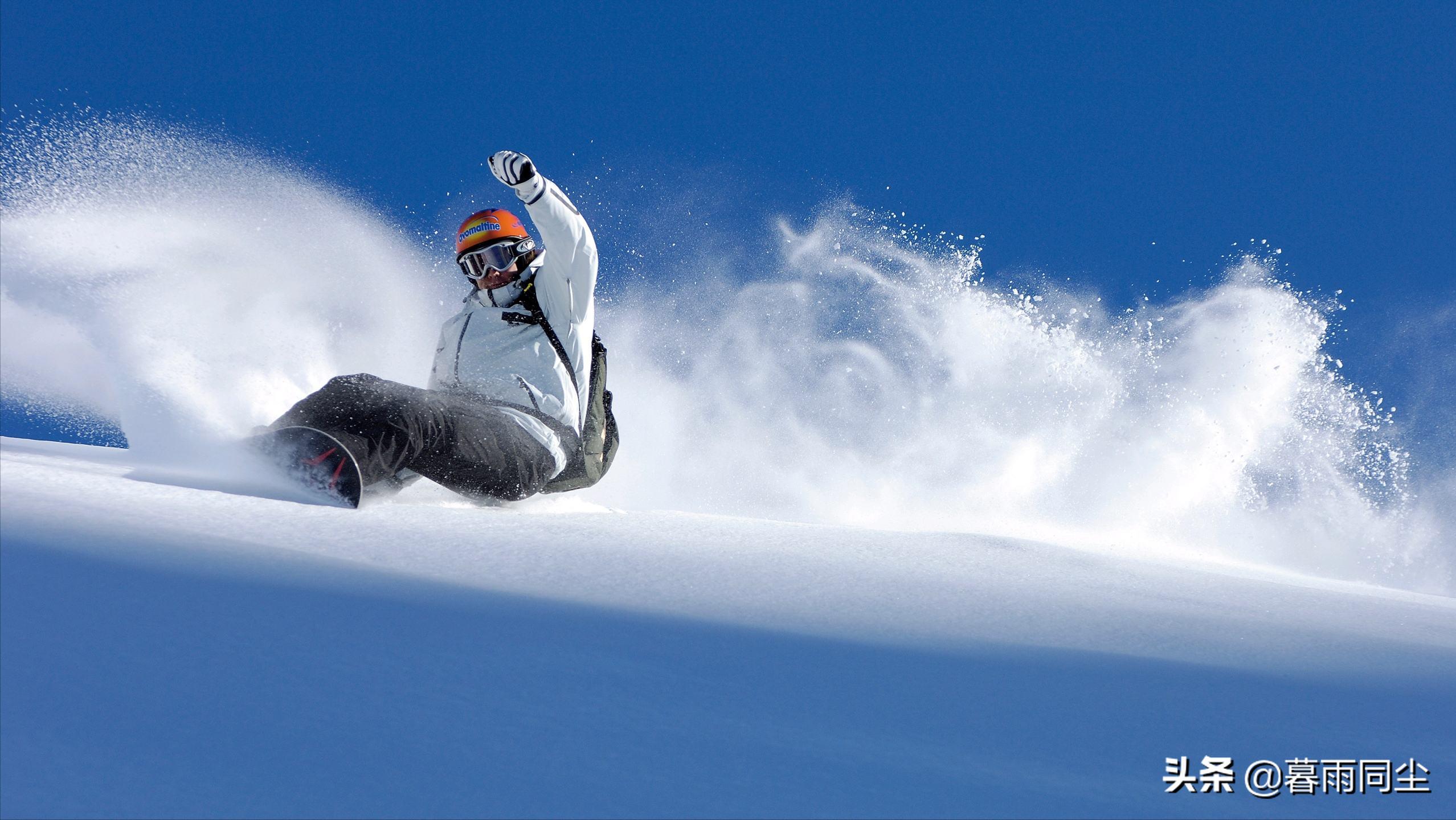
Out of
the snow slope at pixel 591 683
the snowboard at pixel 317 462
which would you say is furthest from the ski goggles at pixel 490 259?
the snow slope at pixel 591 683

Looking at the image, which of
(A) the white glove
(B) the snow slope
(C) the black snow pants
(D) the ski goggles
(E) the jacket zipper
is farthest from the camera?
(D) the ski goggles

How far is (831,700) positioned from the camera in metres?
1.68

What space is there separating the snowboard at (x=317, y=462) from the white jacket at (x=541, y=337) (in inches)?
38.8

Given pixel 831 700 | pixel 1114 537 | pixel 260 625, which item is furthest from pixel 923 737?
pixel 1114 537

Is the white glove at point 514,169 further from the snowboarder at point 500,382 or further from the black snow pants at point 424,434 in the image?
the black snow pants at point 424,434

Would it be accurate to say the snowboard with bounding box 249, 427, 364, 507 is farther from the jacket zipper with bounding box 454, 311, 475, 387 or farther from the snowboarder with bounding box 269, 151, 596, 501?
the jacket zipper with bounding box 454, 311, 475, 387

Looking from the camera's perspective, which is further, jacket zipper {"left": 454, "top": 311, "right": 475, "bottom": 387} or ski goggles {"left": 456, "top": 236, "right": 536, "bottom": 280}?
ski goggles {"left": 456, "top": 236, "right": 536, "bottom": 280}

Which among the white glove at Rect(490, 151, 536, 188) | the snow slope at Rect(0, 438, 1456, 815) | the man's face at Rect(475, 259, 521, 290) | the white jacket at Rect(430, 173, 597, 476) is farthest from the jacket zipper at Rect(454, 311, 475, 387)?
the snow slope at Rect(0, 438, 1456, 815)

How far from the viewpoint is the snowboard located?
3.47 metres

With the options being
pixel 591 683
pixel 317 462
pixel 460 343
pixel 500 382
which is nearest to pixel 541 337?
pixel 500 382

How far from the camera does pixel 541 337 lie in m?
4.61

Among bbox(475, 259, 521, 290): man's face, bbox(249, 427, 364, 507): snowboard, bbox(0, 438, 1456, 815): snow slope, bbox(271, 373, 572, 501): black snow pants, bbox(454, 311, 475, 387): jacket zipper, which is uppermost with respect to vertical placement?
bbox(475, 259, 521, 290): man's face

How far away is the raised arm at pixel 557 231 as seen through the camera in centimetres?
427

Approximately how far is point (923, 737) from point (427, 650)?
867 millimetres
